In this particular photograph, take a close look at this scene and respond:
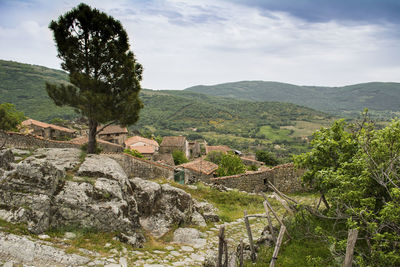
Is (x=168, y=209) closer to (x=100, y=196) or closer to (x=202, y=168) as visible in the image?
(x=100, y=196)

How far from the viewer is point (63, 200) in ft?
24.8

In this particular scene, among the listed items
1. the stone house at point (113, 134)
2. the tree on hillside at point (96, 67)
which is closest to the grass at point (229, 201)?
the tree on hillside at point (96, 67)

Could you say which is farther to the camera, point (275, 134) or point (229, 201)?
point (275, 134)

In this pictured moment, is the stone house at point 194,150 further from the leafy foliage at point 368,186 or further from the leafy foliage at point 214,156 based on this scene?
the leafy foliage at point 368,186

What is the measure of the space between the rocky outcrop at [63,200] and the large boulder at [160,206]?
79 cm

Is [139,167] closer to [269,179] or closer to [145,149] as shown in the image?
[269,179]

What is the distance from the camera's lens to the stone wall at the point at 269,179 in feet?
58.4

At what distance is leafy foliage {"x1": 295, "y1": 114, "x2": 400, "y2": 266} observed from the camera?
17.0 feet

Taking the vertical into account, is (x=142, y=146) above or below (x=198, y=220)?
below

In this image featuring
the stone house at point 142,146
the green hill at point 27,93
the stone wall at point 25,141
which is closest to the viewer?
the stone wall at point 25,141

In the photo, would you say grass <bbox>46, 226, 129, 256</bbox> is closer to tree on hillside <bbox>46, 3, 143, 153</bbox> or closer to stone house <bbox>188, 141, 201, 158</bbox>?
tree on hillside <bbox>46, 3, 143, 153</bbox>

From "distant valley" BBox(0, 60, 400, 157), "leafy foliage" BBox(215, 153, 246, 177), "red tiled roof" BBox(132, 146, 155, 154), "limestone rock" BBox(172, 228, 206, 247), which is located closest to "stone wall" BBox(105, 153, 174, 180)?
"limestone rock" BBox(172, 228, 206, 247)

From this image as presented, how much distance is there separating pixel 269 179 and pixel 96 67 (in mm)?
13729

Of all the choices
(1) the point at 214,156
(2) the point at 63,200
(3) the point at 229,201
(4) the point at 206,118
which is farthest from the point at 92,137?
(4) the point at 206,118
